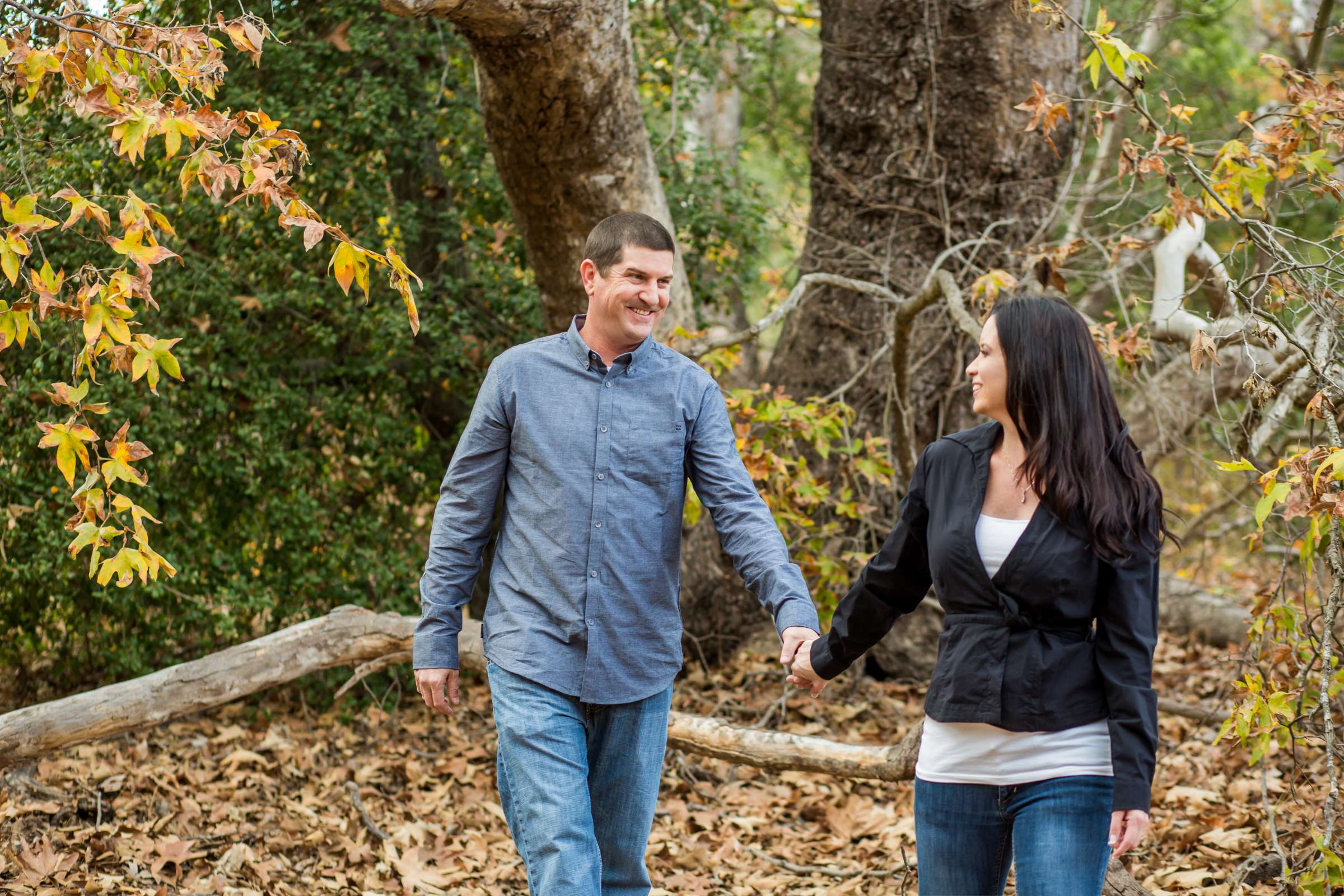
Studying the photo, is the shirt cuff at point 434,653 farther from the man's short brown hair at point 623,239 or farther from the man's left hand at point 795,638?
the man's short brown hair at point 623,239

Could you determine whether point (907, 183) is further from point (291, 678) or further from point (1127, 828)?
point (1127, 828)

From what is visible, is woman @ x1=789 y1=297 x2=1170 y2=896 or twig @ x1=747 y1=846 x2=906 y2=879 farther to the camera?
twig @ x1=747 y1=846 x2=906 y2=879

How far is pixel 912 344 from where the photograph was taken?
24.2 feet

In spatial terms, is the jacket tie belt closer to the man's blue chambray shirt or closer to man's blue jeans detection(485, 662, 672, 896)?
the man's blue chambray shirt

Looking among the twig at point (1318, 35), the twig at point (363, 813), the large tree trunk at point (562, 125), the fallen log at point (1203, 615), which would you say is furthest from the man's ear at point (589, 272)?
the fallen log at point (1203, 615)

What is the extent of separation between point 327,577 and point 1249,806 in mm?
4796

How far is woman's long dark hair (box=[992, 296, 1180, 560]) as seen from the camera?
8.87 feet

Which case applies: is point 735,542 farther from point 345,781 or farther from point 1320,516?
point 345,781

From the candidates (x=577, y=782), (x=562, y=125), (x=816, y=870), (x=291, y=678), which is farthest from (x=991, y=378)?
(x=562, y=125)

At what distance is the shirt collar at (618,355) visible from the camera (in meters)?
3.53

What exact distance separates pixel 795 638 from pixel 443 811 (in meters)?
3.17

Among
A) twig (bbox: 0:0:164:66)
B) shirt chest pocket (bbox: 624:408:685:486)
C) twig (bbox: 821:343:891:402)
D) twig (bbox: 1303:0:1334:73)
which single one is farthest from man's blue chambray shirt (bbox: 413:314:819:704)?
twig (bbox: 1303:0:1334:73)

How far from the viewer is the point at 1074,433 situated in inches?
110

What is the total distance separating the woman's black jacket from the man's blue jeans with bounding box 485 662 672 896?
93 cm
